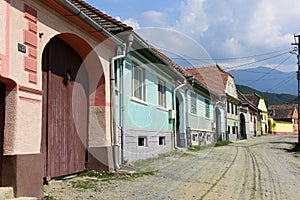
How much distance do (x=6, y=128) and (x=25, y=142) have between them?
0.41 meters

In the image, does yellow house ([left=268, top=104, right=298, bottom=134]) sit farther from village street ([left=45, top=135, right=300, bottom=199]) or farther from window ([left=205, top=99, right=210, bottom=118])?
village street ([left=45, top=135, right=300, bottom=199])

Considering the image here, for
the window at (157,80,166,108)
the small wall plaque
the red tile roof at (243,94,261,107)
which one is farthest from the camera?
the red tile roof at (243,94,261,107)

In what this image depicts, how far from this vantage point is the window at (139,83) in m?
11.9

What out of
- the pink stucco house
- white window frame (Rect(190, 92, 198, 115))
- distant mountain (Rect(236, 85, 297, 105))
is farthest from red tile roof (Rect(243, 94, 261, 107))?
the pink stucco house

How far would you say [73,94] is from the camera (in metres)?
8.32

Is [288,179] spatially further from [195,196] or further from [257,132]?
[257,132]

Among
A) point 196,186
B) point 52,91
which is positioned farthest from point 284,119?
point 52,91

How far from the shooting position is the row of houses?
5602 millimetres

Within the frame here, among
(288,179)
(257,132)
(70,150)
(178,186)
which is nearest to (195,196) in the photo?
(178,186)

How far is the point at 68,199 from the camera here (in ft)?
19.4

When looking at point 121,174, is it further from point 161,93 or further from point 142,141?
point 161,93

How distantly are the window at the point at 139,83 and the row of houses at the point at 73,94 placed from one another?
0.04 m

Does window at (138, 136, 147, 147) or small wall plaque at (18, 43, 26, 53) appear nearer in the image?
small wall plaque at (18, 43, 26, 53)

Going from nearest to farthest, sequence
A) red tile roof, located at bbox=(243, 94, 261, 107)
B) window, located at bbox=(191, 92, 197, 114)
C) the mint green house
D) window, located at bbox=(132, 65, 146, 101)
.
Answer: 1. the mint green house
2. window, located at bbox=(132, 65, 146, 101)
3. window, located at bbox=(191, 92, 197, 114)
4. red tile roof, located at bbox=(243, 94, 261, 107)
